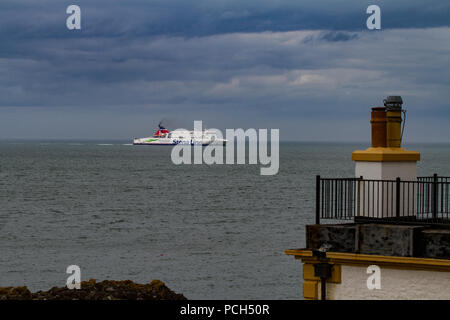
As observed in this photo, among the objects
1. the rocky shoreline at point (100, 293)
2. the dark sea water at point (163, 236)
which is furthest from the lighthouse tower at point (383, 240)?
the dark sea water at point (163, 236)

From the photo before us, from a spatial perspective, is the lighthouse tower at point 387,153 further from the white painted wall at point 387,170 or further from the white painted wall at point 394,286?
the white painted wall at point 394,286

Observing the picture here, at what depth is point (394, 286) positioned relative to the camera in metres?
14.1

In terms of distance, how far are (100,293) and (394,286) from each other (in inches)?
261

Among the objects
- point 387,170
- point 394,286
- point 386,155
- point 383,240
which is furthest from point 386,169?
point 394,286

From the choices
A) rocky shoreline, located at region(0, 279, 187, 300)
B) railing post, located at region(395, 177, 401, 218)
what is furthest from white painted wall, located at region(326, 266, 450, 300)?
rocky shoreline, located at region(0, 279, 187, 300)

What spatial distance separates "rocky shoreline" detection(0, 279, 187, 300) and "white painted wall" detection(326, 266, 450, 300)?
468 cm

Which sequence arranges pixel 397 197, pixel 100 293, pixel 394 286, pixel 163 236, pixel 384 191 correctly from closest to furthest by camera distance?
pixel 394 286 < pixel 397 197 < pixel 384 191 < pixel 100 293 < pixel 163 236

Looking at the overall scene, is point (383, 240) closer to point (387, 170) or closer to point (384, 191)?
point (384, 191)

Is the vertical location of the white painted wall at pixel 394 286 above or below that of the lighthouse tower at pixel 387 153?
below

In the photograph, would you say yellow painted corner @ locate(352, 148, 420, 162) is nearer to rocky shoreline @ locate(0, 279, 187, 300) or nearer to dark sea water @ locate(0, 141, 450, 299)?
rocky shoreline @ locate(0, 279, 187, 300)

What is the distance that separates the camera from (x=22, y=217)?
209 ft

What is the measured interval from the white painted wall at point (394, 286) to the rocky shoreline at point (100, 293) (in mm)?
4678

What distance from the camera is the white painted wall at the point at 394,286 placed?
44.7 feet
